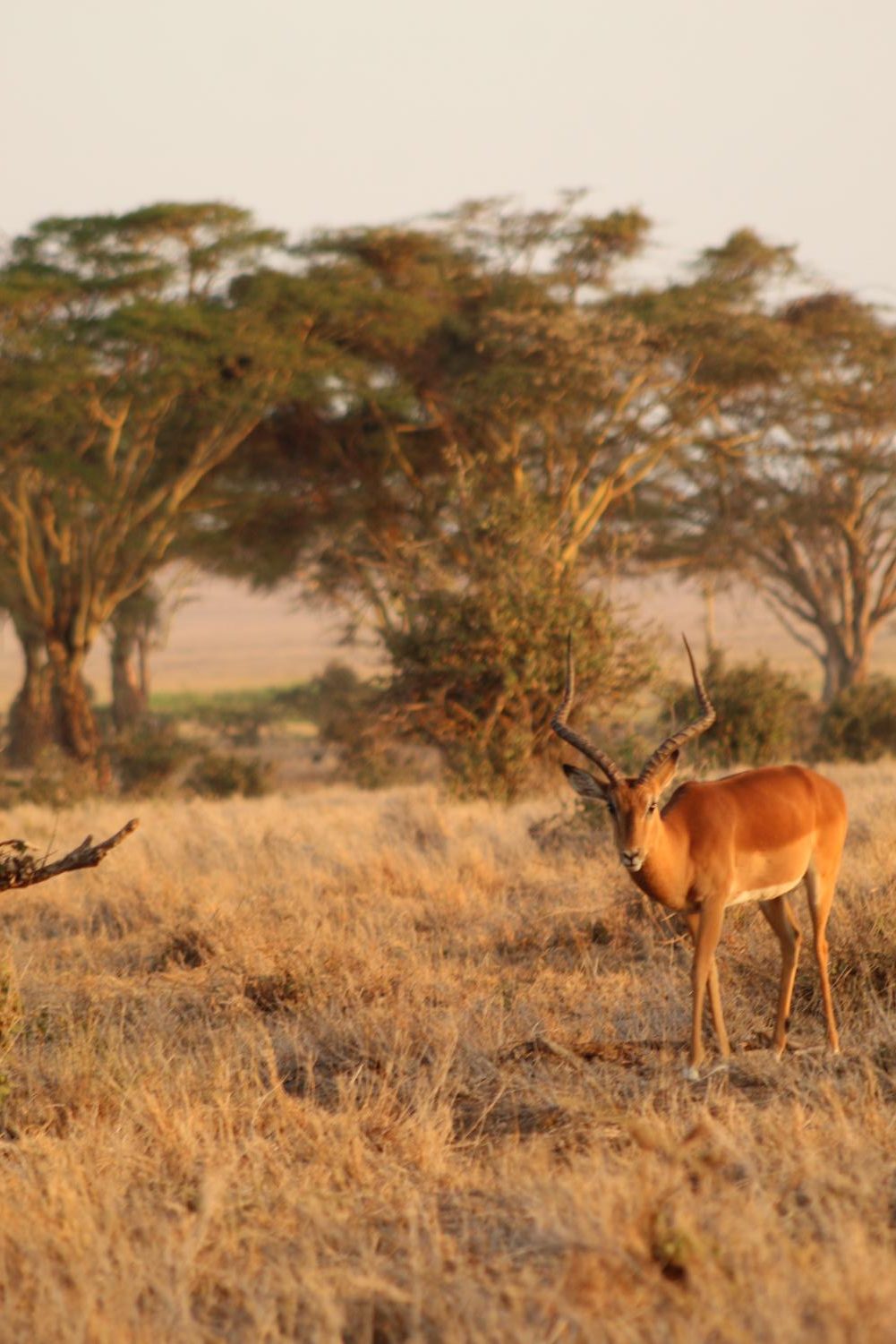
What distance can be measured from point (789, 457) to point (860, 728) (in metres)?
10.1

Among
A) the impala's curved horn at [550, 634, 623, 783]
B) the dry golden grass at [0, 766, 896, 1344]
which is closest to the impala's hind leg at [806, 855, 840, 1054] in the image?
the dry golden grass at [0, 766, 896, 1344]

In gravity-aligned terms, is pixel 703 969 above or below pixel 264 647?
above

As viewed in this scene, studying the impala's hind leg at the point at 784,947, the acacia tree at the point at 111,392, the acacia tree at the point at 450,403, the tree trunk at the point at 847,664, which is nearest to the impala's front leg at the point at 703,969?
the impala's hind leg at the point at 784,947

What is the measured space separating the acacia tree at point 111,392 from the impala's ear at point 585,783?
16429mm

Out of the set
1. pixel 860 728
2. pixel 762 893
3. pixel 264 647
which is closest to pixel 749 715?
pixel 860 728

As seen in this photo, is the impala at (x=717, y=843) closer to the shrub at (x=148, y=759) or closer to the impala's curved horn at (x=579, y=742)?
the impala's curved horn at (x=579, y=742)

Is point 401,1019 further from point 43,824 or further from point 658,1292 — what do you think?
point 43,824

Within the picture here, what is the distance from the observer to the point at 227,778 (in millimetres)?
22188

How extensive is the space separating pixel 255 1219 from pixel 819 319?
1011 inches

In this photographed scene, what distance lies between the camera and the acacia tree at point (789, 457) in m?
24.9

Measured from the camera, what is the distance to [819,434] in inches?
1195

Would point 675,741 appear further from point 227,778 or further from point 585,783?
point 227,778

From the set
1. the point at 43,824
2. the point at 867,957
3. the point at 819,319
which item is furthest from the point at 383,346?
the point at 867,957

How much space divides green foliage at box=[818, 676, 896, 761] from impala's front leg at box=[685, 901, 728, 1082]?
15.9 meters
